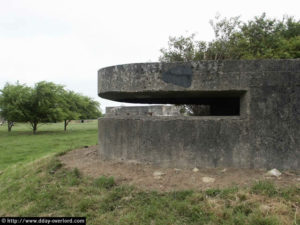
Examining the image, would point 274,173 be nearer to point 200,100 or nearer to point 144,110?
point 200,100

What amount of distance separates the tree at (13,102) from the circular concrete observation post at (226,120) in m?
19.7

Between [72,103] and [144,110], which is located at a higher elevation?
[72,103]

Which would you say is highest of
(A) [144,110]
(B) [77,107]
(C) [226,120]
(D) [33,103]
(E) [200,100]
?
(D) [33,103]

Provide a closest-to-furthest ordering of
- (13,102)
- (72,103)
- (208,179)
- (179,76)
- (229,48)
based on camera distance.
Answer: (208,179) < (179,76) < (229,48) < (13,102) < (72,103)

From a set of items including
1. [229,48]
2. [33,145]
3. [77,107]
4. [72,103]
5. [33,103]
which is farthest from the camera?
[77,107]

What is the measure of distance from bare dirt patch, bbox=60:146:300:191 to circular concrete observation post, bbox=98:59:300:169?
114 mm

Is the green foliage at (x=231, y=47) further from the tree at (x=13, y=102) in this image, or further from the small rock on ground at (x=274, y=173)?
the tree at (x=13, y=102)

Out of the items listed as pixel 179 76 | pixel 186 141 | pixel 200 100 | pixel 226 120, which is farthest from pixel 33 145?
pixel 226 120

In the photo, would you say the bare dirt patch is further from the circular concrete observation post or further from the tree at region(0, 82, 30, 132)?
the tree at region(0, 82, 30, 132)

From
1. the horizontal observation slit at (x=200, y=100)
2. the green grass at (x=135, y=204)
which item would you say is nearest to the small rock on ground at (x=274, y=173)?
the green grass at (x=135, y=204)

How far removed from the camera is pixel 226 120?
2.92 meters

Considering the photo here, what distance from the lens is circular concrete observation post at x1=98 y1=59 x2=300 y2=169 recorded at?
9.18ft

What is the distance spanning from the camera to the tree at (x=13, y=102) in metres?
19.5

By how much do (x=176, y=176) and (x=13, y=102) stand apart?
69.0ft
